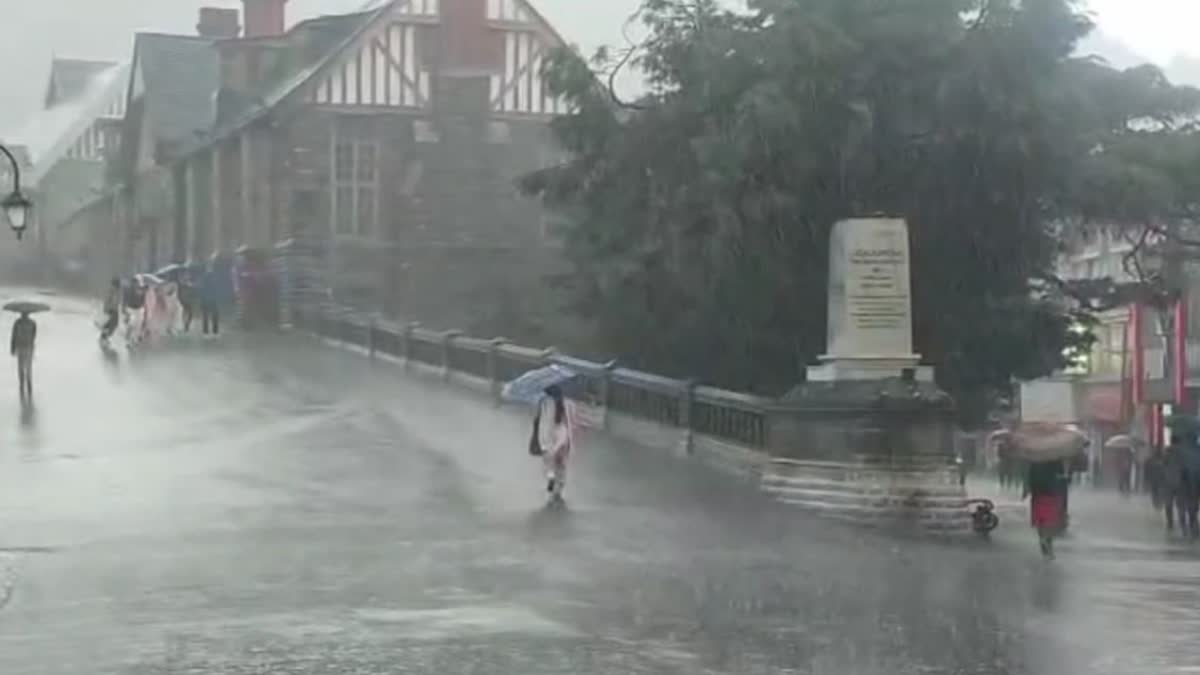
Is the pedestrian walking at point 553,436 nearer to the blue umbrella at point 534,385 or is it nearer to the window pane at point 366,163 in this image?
the blue umbrella at point 534,385

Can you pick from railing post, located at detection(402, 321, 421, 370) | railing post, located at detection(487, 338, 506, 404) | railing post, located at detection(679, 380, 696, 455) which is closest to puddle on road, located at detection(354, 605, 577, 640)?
railing post, located at detection(679, 380, 696, 455)

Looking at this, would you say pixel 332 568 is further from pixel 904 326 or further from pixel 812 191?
pixel 812 191

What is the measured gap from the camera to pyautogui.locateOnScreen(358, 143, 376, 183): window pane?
172ft

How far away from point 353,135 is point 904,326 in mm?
31931

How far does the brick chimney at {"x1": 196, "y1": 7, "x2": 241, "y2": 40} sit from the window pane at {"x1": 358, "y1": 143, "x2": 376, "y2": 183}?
1926cm

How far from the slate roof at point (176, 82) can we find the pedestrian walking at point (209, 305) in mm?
16319

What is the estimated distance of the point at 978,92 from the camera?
2602cm

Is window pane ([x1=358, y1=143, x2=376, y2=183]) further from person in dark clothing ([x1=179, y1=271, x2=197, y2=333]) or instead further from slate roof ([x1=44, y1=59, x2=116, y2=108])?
slate roof ([x1=44, y1=59, x2=116, y2=108])

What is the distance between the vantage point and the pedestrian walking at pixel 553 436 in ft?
70.4

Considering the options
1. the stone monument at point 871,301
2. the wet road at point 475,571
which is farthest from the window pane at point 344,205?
the stone monument at point 871,301

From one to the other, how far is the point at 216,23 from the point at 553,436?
52031 mm

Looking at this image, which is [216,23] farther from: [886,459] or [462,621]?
[462,621]

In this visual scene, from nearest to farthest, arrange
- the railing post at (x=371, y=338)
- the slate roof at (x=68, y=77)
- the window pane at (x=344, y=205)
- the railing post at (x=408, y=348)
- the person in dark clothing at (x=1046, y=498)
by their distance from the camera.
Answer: the person in dark clothing at (x=1046, y=498) < the railing post at (x=408, y=348) < the railing post at (x=371, y=338) < the window pane at (x=344, y=205) < the slate roof at (x=68, y=77)

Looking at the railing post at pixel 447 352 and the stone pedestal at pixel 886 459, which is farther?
the railing post at pixel 447 352
